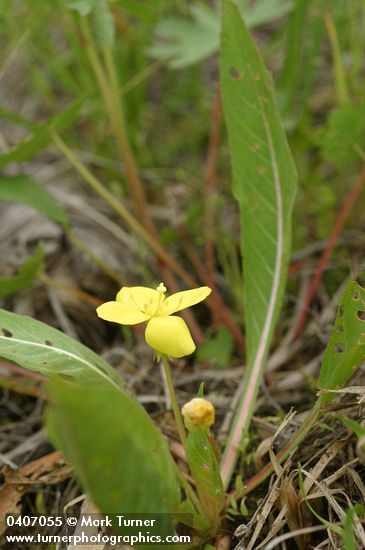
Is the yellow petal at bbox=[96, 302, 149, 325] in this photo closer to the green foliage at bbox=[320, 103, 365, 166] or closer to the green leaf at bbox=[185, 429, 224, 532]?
the green leaf at bbox=[185, 429, 224, 532]

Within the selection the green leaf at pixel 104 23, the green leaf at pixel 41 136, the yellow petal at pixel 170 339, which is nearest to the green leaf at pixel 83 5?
the green leaf at pixel 104 23

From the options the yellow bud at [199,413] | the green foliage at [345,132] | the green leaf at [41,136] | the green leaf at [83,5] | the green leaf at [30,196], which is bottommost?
the yellow bud at [199,413]

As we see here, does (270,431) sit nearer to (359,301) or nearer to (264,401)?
(264,401)

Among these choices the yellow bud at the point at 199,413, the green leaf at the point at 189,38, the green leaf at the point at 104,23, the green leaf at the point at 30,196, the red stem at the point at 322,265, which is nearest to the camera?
the yellow bud at the point at 199,413

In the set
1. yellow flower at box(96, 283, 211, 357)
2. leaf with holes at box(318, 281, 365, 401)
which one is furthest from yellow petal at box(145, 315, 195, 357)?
leaf with holes at box(318, 281, 365, 401)

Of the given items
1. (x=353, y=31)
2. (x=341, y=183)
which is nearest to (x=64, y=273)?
(x=341, y=183)

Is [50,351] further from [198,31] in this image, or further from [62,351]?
[198,31]

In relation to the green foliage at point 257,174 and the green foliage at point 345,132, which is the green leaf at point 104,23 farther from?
the green foliage at point 345,132
